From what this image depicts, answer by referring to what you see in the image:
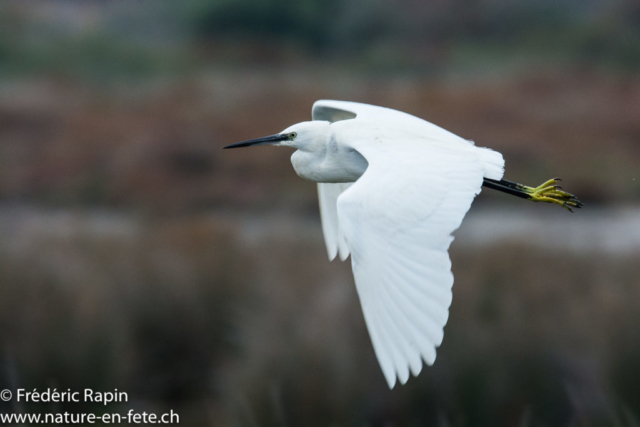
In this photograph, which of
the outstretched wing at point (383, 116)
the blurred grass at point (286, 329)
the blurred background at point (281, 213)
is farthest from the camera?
the blurred background at point (281, 213)

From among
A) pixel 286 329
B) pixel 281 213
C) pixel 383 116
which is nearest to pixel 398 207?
pixel 383 116

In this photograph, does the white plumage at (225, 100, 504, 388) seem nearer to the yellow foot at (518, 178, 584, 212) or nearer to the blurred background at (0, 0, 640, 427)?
the yellow foot at (518, 178, 584, 212)

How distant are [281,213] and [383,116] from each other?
3.76 metres

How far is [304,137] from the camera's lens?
13.1 ft

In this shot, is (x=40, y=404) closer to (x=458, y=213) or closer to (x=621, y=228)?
(x=458, y=213)

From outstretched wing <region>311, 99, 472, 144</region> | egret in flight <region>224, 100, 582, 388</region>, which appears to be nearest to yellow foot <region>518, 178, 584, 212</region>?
egret in flight <region>224, 100, 582, 388</region>

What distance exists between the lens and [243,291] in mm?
6512

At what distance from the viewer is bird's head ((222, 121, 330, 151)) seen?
3.98 metres

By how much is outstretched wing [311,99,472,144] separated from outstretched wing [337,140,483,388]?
0.71 feet

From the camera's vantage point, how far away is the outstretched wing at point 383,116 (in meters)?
3.74

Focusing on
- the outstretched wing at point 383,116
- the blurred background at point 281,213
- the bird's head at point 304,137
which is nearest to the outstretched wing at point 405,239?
the outstretched wing at point 383,116

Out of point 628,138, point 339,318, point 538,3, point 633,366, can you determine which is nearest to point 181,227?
point 339,318

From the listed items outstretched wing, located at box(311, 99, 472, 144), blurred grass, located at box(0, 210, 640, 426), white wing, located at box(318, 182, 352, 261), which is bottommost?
blurred grass, located at box(0, 210, 640, 426)

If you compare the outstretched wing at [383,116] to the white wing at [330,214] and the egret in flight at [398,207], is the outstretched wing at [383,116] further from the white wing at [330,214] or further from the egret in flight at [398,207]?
the white wing at [330,214]
